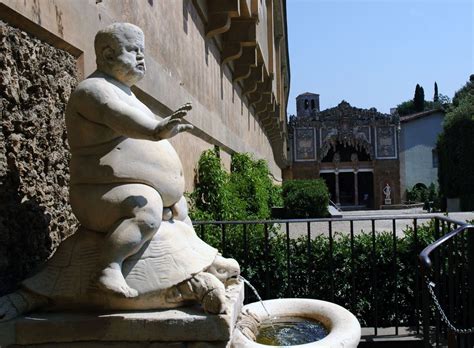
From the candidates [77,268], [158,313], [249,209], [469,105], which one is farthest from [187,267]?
[469,105]

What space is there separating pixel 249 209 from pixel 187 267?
28.6ft

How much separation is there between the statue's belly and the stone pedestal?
537mm

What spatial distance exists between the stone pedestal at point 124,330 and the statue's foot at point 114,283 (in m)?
0.11

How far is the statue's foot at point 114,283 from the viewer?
1.99 metres

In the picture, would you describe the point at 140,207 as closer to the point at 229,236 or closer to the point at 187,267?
the point at 187,267

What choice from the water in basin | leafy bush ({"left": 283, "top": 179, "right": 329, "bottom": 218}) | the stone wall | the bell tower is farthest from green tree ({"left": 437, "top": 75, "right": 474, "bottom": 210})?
the stone wall

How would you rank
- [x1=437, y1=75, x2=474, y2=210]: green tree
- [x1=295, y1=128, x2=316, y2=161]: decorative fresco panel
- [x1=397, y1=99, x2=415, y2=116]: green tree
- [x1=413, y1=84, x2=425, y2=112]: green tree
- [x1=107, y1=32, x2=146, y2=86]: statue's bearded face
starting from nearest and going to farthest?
[x1=107, y1=32, x2=146, y2=86]: statue's bearded face < [x1=437, y1=75, x2=474, y2=210]: green tree < [x1=295, y1=128, x2=316, y2=161]: decorative fresco panel < [x1=413, y1=84, x2=425, y2=112]: green tree < [x1=397, y1=99, x2=415, y2=116]: green tree

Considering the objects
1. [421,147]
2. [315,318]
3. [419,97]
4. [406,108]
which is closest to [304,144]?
[421,147]

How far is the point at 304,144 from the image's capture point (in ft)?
167

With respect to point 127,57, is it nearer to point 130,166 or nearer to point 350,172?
point 130,166

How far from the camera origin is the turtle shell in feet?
6.83

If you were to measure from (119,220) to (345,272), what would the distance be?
3.38 m

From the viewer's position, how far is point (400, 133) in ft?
168

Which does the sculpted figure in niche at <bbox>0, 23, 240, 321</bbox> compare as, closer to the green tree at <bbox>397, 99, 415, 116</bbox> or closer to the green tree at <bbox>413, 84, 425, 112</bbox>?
the green tree at <bbox>413, 84, 425, 112</bbox>
